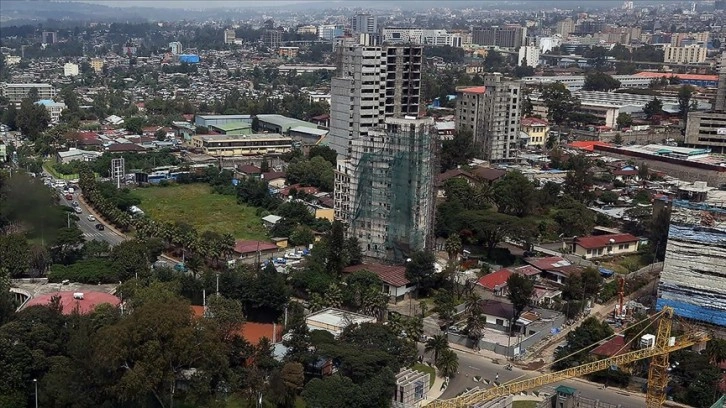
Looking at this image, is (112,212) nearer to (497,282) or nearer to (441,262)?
(441,262)

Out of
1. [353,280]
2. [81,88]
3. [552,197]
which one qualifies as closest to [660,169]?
[552,197]

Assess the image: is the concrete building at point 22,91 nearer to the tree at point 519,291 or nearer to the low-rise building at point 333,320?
the low-rise building at point 333,320

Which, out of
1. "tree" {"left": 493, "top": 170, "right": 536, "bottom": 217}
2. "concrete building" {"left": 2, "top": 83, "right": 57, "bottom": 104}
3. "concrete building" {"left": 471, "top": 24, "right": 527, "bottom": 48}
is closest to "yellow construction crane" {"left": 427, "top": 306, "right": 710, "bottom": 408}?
"tree" {"left": 493, "top": 170, "right": 536, "bottom": 217}

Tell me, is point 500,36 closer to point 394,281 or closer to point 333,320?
point 394,281

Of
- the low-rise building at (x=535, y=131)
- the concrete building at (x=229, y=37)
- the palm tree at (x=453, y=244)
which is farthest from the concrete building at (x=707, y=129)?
the concrete building at (x=229, y=37)

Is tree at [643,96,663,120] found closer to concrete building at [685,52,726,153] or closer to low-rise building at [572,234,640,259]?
concrete building at [685,52,726,153]

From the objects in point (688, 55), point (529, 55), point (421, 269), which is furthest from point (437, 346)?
point (688, 55)
